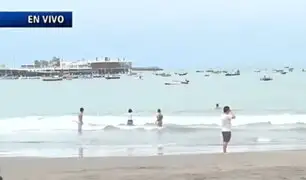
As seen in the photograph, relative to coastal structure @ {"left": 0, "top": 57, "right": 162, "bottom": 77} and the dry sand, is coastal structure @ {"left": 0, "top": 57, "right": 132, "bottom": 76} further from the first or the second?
the dry sand

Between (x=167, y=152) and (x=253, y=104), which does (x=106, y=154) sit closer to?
(x=167, y=152)

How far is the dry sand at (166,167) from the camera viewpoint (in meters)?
13.5

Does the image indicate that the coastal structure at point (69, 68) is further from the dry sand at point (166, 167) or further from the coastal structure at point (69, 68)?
the dry sand at point (166, 167)

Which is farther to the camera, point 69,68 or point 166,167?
point 69,68

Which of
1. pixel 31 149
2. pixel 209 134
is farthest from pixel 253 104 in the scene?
pixel 31 149

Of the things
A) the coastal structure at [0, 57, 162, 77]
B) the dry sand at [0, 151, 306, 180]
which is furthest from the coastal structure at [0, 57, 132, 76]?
the dry sand at [0, 151, 306, 180]

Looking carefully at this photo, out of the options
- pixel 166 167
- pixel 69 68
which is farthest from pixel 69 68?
pixel 166 167

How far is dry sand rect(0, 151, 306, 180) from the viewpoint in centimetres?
1352

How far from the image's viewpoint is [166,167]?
49.7 ft

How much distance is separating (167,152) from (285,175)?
7204 mm

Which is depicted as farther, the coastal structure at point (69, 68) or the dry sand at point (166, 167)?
the coastal structure at point (69, 68)

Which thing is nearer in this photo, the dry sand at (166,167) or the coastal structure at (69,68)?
the dry sand at (166,167)

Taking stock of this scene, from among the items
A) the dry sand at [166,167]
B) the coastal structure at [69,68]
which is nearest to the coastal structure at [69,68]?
the coastal structure at [69,68]

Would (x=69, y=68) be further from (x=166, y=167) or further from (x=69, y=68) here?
(x=166, y=167)
